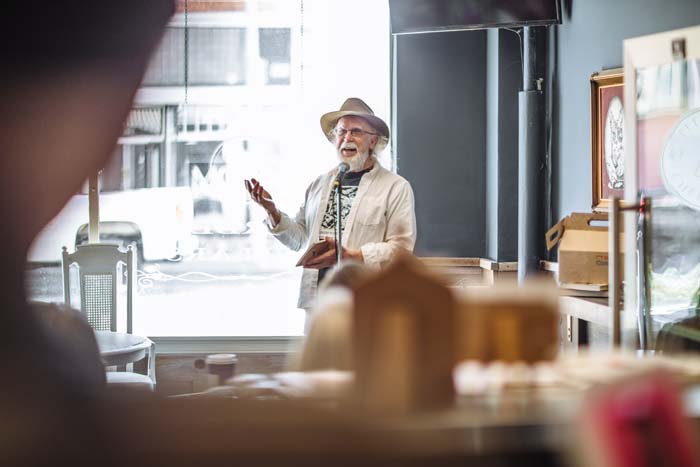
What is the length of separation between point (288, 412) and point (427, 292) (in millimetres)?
185

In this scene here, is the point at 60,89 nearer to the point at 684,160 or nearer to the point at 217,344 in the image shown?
the point at 684,160

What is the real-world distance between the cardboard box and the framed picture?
41 cm

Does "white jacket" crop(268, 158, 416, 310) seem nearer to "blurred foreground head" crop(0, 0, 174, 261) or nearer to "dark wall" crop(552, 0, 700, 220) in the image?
"dark wall" crop(552, 0, 700, 220)

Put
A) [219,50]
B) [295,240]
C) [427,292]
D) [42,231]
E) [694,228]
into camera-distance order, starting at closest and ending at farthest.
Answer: [427,292] → [42,231] → [694,228] → [295,240] → [219,50]

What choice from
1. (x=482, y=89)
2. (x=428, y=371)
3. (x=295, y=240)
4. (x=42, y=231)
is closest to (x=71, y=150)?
(x=42, y=231)

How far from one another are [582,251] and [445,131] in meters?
1.92

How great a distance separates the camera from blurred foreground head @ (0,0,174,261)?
2.93 ft

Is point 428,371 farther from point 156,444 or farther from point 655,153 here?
point 655,153

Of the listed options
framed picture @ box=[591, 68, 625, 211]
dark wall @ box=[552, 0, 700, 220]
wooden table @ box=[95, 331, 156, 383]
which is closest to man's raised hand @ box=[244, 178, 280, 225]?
wooden table @ box=[95, 331, 156, 383]

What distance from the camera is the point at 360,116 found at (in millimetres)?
3547

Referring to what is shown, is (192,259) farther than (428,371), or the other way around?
(192,259)

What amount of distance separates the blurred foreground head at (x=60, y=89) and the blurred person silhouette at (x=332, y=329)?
0.93 feet

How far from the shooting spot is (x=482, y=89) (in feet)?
16.8

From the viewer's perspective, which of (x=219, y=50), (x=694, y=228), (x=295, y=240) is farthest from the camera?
(x=219, y=50)
